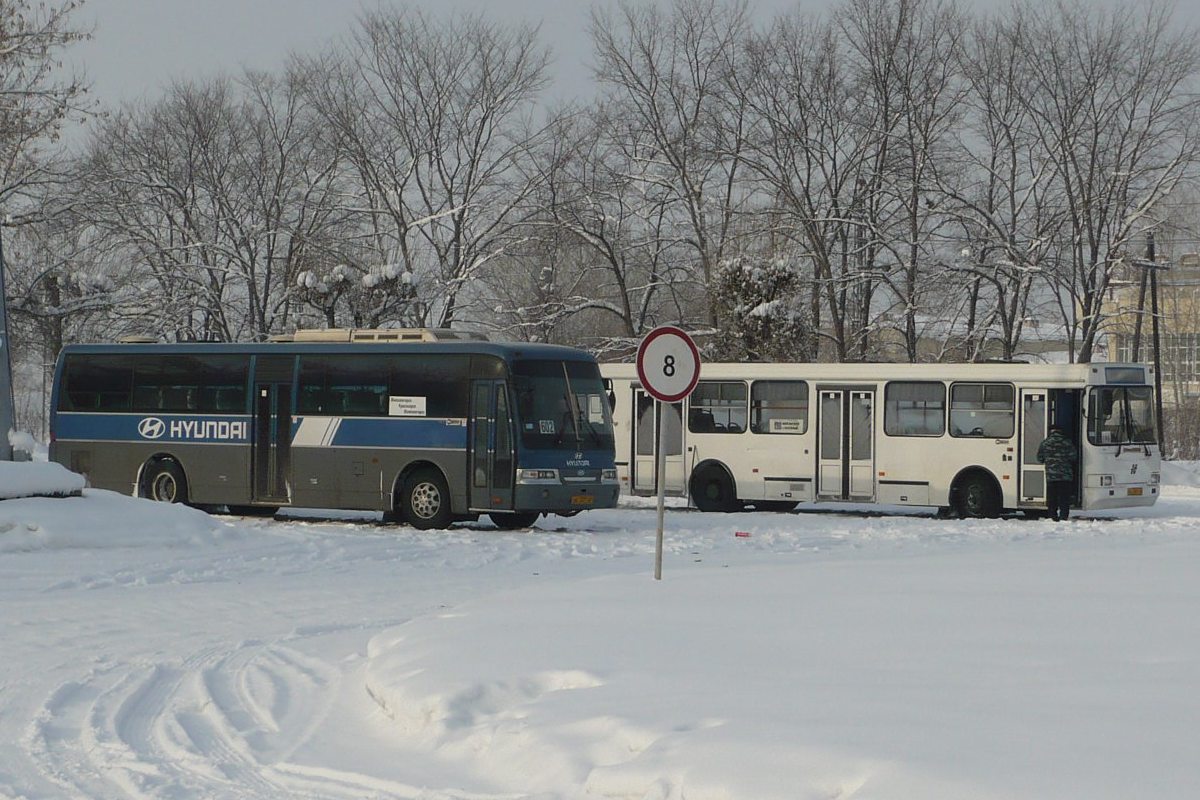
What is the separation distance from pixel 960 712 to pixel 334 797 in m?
2.81

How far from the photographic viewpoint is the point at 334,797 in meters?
7.28

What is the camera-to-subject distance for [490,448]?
80.0 feet

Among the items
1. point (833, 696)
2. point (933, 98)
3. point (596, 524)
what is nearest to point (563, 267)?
point (933, 98)

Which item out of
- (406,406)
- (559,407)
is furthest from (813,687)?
(406,406)

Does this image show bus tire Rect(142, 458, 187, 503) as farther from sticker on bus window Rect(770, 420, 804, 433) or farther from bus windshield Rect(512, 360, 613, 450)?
sticker on bus window Rect(770, 420, 804, 433)

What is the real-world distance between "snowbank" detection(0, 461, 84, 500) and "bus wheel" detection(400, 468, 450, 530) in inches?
206

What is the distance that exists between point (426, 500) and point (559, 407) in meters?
2.50

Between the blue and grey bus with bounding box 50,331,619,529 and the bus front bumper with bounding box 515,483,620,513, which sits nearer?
the bus front bumper with bounding box 515,483,620,513

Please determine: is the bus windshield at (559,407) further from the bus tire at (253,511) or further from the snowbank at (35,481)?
the snowbank at (35,481)

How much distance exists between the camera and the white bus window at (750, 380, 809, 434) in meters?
29.6

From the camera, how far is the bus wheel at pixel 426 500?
24.8 m

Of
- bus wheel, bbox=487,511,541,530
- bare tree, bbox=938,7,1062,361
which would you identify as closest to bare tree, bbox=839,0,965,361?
bare tree, bbox=938,7,1062,361

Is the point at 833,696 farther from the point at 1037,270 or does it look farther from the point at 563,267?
the point at 563,267

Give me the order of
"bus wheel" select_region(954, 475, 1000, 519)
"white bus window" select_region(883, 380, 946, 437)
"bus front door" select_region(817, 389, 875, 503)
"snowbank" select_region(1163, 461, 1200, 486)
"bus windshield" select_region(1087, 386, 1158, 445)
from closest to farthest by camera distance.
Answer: "bus windshield" select_region(1087, 386, 1158, 445), "bus wheel" select_region(954, 475, 1000, 519), "white bus window" select_region(883, 380, 946, 437), "bus front door" select_region(817, 389, 875, 503), "snowbank" select_region(1163, 461, 1200, 486)
